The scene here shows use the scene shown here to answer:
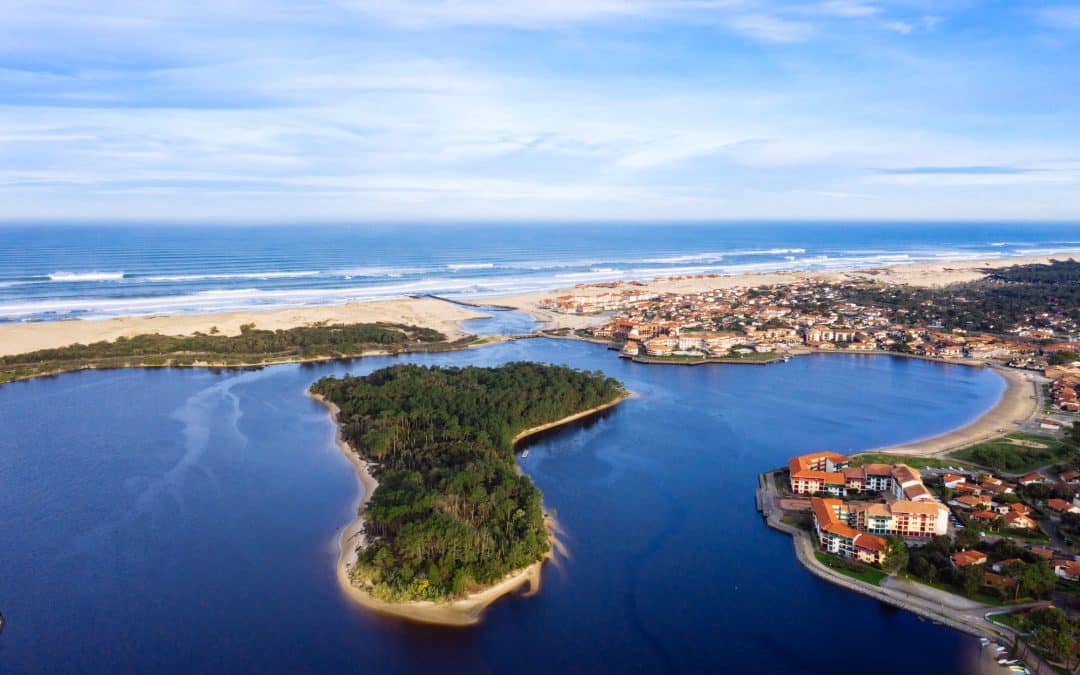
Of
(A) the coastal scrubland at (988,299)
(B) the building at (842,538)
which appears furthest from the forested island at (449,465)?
(A) the coastal scrubland at (988,299)

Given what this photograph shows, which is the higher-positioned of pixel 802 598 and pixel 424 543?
pixel 424 543

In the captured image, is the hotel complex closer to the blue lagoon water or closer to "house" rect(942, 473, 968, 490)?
"house" rect(942, 473, 968, 490)

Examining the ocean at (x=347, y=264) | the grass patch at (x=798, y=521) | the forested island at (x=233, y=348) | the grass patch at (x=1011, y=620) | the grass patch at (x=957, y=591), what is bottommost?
the grass patch at (x=1011, y=620)

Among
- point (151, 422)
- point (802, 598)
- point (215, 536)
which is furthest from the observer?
point (151, 422)

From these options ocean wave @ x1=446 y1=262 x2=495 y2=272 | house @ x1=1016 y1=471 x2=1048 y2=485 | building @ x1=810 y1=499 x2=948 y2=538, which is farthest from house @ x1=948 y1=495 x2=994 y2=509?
ocean wave @ x1=446 y1=262 x2=495 y2=272

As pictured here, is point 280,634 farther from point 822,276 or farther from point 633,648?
point 822,276

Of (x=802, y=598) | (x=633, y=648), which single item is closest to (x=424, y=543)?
(x=633, y=648)

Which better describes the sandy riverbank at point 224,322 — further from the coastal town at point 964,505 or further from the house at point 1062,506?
the house at point 1062,506
